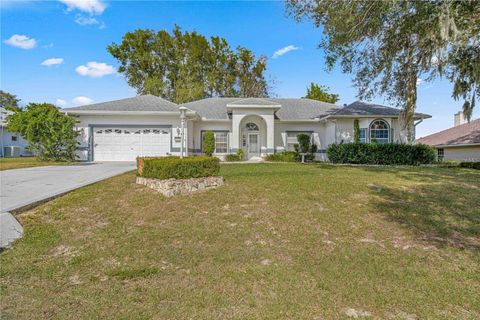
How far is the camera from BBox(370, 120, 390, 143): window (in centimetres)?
1866

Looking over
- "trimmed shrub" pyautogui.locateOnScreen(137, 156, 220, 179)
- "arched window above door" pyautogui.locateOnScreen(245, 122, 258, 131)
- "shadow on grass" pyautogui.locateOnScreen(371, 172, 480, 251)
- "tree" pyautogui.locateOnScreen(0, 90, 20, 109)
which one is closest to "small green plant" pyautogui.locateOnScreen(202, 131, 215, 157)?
"arched window above door" pyautogui.locateOnScreen(245, 122, 258, 131)

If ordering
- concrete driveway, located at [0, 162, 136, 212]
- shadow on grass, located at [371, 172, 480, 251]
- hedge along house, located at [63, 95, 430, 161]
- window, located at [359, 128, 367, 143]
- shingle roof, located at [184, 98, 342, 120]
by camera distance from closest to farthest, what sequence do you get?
shadow on grass, located at [371, 172, 480, 251] → concrete driveway, located at [0, 162, 136, 212] → hedge along house, located at [63, 95, 430, 161] → window, located at [359, 128, 367, 143] → shingle roof, located at [184, 98, 342, 120]

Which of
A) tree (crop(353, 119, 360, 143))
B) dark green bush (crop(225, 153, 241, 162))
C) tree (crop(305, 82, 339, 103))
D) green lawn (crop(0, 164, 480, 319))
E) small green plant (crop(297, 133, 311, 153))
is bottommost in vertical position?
green lawn (crop(0, 164, 480, 319))

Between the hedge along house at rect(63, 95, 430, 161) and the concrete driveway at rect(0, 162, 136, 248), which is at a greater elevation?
the hedge along house at rect(63, 95, 430, 161)

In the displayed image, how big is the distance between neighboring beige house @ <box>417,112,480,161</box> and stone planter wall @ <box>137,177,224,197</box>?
70.1 ft

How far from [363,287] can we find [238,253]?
193cm

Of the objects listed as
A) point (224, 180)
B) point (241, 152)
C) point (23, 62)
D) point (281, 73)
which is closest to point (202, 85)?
point (281, 73)

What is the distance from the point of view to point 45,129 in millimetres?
16484

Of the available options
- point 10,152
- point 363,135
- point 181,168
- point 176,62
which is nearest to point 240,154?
point 363,135

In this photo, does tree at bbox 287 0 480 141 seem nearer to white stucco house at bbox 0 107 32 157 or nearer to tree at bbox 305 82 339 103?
tree at bbox 305 82 339 103

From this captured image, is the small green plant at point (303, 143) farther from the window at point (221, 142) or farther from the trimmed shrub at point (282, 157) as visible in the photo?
the window at point (221, 142)

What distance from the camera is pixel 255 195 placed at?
7508 millimetres

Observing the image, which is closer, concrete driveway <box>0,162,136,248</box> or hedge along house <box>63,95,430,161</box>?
concrete driveway <box>0,162,136,248</box>

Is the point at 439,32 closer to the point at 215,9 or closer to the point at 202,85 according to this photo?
the point at 215,9
